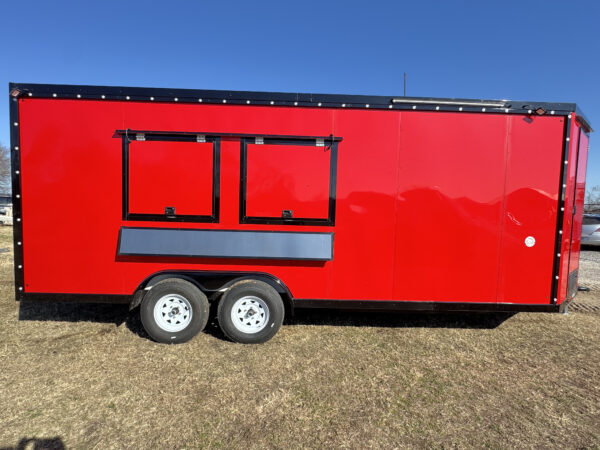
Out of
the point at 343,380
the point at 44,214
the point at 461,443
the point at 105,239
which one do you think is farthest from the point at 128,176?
the point at 461,443

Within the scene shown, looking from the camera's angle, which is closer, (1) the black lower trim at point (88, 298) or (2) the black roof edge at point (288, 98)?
(2) the black roof edge at point (288, 98)

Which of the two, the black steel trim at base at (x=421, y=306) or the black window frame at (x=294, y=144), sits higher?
the black window frame at (x=294, y=144)

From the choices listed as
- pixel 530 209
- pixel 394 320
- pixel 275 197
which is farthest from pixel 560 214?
pixel 275 197

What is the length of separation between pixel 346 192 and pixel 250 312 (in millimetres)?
1795

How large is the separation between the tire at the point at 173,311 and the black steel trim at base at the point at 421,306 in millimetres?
1134

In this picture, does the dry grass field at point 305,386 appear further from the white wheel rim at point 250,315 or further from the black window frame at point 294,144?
the black window frame at point 294,144

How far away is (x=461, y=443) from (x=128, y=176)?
13.2ft

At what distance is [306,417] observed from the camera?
265cm

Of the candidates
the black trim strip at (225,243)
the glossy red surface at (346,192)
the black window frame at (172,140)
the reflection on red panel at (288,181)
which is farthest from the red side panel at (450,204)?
the black window frame at (172,140)

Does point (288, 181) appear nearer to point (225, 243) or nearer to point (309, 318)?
point (225, 243)

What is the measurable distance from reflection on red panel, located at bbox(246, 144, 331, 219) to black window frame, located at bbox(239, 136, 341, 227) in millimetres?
34

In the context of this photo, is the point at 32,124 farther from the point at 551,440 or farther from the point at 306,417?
the point at 551,440

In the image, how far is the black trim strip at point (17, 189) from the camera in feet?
11.9

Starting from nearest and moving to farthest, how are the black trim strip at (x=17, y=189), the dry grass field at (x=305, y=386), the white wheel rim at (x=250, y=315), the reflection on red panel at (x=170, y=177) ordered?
the dry grass field at (x=305, y=386) < the black trim strip at (x=17, y=189) < the reflection on red panel at (x=170, y=177) < the white wheel rim at (x=250, y=315)
